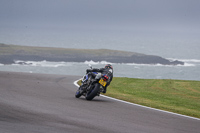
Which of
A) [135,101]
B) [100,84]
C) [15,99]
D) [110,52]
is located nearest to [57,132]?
[15,99]

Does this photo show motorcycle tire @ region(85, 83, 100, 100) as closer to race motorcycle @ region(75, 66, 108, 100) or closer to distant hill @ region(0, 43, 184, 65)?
race motorcycle @ region(75, 66, 108, 100)

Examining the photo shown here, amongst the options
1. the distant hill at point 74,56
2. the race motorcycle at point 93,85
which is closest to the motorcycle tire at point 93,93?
the race motorcycle at point 93,85

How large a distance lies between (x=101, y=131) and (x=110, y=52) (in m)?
160

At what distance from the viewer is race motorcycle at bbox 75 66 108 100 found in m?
13.9

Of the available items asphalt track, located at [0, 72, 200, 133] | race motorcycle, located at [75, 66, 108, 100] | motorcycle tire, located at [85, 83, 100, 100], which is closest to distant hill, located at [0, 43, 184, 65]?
race motorcycle, located at [75, 66, 108, 100]

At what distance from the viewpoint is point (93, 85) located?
14062mm

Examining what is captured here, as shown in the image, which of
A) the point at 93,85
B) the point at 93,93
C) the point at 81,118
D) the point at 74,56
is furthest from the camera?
the point at 74,56

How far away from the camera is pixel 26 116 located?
9547mm

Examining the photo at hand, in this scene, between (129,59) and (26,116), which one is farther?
(129,59)

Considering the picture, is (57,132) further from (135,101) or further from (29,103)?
(135,101)

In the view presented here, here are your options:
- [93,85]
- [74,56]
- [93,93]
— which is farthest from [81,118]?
[74,56]

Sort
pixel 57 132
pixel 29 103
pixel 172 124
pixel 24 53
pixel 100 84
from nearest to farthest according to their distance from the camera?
1. pixel 57 132
2. pixel 172 124
3. pixel 29 103
4. pixel 100 84
5. pixel 24 53

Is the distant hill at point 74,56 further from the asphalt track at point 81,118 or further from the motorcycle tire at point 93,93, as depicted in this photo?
the asphalt track at point 81,118

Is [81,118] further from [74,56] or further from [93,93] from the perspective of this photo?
[74,56]
